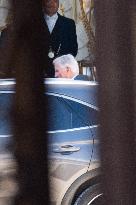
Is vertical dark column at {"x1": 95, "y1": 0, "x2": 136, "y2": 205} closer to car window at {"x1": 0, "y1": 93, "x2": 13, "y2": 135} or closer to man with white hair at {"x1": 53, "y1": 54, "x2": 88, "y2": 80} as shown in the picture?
car window at {"x1": 0, "y1": 93, "x2": 13, "y2": 135}

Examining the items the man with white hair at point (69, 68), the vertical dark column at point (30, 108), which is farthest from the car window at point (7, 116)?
the man with white hair at point (69, 68)

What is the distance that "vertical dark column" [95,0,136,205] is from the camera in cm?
100

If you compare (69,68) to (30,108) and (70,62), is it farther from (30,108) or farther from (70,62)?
(30,108)

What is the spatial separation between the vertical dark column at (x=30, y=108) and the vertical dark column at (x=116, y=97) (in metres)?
0.15

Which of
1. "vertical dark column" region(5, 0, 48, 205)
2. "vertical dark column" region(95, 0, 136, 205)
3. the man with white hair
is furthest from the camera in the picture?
the man with white hair

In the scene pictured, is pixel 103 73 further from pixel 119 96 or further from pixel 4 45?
pixel 4 45

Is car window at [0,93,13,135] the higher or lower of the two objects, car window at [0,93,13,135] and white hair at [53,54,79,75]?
the lower

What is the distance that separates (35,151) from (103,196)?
0.18 metres

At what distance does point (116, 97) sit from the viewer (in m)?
1.01

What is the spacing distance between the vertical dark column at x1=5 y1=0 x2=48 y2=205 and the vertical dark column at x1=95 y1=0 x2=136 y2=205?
153 mm

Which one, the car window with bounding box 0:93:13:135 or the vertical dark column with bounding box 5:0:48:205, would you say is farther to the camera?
the car window with bounding box 0:93:13:135

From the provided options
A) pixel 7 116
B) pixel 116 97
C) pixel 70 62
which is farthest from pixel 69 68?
pixel 116 97

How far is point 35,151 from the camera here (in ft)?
3.76

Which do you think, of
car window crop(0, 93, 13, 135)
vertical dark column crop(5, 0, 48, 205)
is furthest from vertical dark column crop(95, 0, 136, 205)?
car window crop(0, 93, 13, 135)
